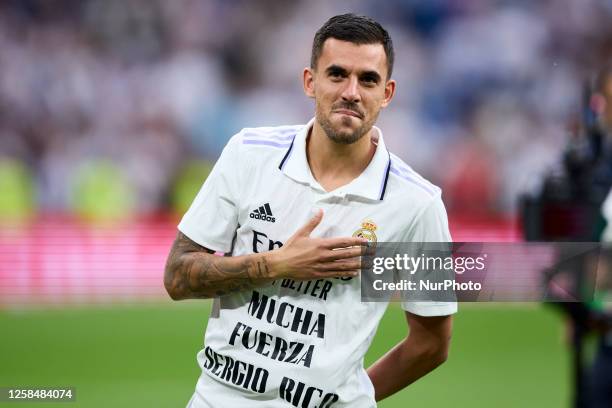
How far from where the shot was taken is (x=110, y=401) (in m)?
8.15

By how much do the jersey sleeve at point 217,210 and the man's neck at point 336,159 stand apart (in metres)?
0.28

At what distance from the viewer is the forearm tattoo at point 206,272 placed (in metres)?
3.71

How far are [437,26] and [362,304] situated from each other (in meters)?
12.2

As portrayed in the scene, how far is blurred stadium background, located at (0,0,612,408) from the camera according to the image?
11789mm

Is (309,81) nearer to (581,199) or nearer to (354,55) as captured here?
(354,55)

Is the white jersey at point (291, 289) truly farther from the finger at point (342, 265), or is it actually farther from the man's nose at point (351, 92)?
the man's nose at point (351, 92)

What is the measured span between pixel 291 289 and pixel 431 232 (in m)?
0.54

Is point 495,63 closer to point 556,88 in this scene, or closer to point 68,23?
point 556,88

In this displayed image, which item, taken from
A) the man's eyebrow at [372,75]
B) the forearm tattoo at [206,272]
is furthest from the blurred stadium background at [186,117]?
the man's eyebrow at [372,75]

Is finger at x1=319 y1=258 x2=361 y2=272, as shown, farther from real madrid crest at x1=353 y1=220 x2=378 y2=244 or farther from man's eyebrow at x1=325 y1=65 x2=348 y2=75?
man's eyebrow at x1=325 y1=65 x2=348 y2=75

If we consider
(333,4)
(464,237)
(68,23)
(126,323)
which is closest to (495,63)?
(333,4)

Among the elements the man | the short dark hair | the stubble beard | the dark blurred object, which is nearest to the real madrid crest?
the man

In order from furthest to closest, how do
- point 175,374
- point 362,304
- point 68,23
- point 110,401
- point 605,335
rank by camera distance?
point 68,23, point 175,374, point 110,401, point 605,335, point 362,304

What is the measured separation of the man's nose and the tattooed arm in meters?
0.41
